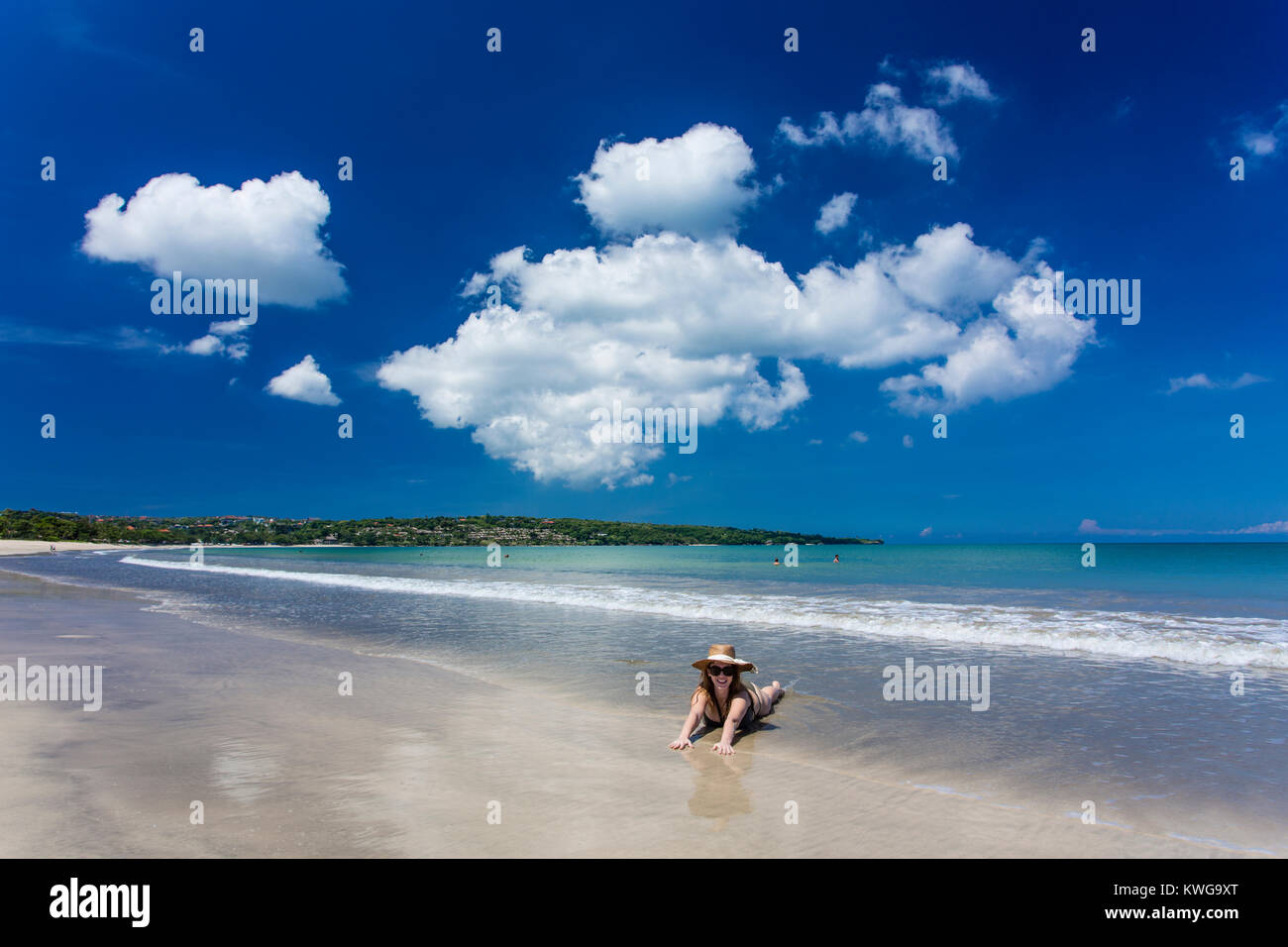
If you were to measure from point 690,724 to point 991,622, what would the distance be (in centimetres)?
1502

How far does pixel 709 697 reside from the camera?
876 cm

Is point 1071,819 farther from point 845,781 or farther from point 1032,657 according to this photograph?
point 1032,657

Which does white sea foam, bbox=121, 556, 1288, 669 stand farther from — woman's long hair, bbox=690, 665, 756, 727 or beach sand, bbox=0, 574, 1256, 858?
woman's long hair, bbox=690, 665, 756, 727

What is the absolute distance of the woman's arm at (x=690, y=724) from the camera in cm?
802

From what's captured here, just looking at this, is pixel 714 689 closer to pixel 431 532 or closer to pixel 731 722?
pixel 731 722

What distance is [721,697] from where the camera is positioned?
28.6ft

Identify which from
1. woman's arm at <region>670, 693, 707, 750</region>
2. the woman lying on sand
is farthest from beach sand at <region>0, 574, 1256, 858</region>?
the woman lying on sand

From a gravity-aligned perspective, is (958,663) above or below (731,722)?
below

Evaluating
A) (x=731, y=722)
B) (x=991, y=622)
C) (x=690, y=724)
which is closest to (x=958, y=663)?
(x=991, y=622)

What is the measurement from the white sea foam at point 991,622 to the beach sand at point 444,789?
9.56 metres

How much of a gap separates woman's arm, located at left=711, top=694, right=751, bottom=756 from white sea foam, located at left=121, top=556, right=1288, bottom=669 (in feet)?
36.0

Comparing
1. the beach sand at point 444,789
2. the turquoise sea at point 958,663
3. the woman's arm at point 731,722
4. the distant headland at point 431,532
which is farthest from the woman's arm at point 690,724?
the distant headland at point 431,532
